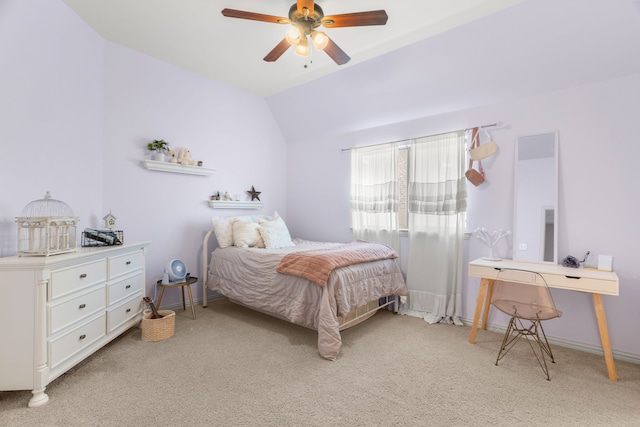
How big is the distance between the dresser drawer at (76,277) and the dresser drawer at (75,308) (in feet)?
0.21

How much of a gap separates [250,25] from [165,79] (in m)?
1.43

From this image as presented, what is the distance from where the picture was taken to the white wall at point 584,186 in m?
2.46

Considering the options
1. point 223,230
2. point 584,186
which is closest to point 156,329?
point 223,230

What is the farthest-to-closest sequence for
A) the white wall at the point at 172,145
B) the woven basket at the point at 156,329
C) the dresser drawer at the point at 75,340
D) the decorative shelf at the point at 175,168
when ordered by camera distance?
the decorative shelf at the point at 175,168 → the white wall at the point at 172,145 → the woven basket at the point at 156,329 → the dresser drawer at the point at 75,340

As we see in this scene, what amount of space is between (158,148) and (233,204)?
1181mm

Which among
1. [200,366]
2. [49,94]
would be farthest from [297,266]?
[49,94]

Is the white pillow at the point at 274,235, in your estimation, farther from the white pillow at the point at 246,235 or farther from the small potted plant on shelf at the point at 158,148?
the small potted plant on shelf at the point at 158,148

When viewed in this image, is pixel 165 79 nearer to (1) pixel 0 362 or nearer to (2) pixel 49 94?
(2) pixel 49 94

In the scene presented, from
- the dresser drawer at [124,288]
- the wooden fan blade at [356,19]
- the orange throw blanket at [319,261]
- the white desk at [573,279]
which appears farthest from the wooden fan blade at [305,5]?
the dresser drawer at [124,288]

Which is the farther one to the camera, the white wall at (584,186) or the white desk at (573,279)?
the white wall at (584,186)

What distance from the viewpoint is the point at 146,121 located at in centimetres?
344

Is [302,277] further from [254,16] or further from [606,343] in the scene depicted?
[606,343]

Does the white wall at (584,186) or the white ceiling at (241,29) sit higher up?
the white ceiling at (241,29)

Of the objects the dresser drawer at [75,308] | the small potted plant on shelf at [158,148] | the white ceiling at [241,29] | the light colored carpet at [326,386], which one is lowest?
the light colored carpet at [326,386]
